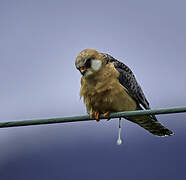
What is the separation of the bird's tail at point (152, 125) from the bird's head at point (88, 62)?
1.13 m

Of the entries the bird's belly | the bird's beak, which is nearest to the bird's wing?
the bird's belly

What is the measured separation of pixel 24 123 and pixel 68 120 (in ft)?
1.38

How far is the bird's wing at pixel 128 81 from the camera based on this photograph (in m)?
5.75

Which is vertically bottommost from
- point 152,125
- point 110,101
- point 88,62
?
point 152,125

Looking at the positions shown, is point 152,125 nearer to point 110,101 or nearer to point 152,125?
point 152,125

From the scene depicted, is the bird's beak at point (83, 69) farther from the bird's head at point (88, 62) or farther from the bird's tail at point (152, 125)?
the bird's tail at point (152, 125)

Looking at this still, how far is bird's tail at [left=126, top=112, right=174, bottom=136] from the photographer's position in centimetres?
610

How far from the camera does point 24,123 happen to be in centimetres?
382

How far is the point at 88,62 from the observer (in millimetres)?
5359

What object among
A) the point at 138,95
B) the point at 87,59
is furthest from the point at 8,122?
the point at 138,95

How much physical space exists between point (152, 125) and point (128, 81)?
2.90ft

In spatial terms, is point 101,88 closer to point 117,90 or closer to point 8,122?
point 117,90

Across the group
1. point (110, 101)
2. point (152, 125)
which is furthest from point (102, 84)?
point (152, 125)

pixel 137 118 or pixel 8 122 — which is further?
pixel 137 118
